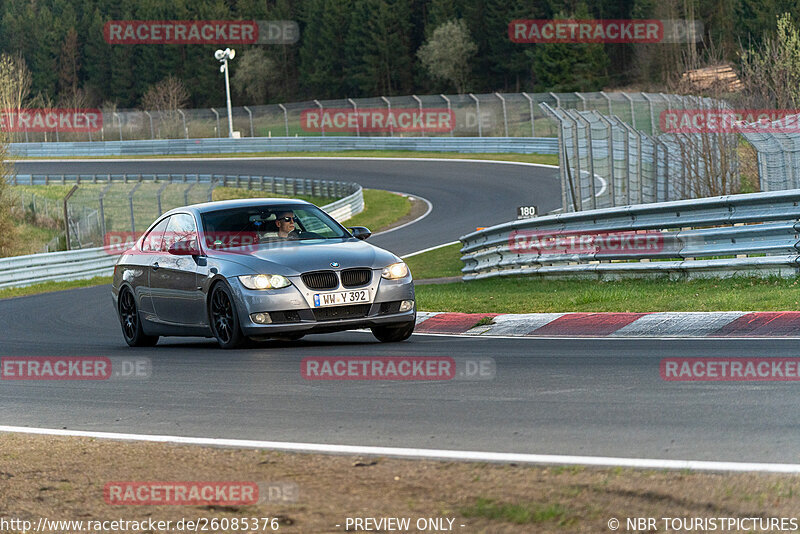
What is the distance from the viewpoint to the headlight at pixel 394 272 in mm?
11055

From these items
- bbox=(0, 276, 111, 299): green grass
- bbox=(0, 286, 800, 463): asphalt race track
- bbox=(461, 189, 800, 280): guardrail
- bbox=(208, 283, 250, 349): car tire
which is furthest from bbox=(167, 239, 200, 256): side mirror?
bbox=(0, 276, 111, 299): green grass

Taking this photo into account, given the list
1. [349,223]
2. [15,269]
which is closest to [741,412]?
[15,269]

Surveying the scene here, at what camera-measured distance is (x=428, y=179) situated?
160 ft

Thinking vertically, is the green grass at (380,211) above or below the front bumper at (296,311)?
below

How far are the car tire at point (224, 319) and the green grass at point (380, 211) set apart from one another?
25565 mm

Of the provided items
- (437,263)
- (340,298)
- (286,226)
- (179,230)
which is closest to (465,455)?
(340,298)

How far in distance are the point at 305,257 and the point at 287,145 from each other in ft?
188

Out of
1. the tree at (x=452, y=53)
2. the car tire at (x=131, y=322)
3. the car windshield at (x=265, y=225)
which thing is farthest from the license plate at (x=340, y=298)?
the tree at (x=452, y=53)

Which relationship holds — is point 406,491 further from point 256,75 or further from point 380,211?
point 256,75

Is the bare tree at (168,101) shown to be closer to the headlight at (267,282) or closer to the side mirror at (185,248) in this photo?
the side mirror at (185,248)

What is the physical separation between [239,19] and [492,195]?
9010cm

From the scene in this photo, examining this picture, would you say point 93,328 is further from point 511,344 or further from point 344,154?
point 344,154

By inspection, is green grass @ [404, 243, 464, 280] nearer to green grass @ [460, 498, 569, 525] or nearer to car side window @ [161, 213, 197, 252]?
car side window @ [161, 213, 197, 252]

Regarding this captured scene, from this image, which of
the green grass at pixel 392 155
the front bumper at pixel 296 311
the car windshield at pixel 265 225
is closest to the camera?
the front bumper at pixel 296 311
